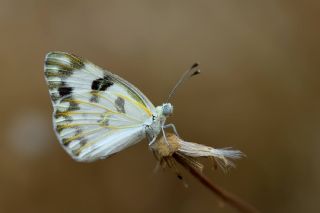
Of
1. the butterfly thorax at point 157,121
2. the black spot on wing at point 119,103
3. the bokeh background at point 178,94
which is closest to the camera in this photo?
the butterfly thorax at point 157,121

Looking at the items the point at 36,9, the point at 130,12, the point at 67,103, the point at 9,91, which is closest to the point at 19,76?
the point at 9,91

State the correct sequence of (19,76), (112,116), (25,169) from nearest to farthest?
(112,116) → (25,169) → (19,76)

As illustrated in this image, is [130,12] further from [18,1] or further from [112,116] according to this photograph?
[112,116]

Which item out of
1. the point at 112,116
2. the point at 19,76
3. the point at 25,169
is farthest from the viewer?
the point at 19,76

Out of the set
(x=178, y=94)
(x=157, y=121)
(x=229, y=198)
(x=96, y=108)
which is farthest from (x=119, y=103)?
(x=178, y=94)

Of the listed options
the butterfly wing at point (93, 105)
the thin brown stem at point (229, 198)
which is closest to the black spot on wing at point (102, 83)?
the butterfly wing at point (93, 105)

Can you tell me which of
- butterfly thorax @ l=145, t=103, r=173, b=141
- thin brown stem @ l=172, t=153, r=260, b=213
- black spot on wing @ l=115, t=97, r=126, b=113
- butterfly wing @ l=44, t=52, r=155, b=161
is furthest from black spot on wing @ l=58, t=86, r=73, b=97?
thin brown stem @ l=172, t=153, r=260, b=213

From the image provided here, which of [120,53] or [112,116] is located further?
[120,53]

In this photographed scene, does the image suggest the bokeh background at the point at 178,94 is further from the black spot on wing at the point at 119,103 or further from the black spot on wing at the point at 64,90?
the black spot on wing at the point at 119,103

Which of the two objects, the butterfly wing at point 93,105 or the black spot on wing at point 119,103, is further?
the black spot on wing at point 119,103
